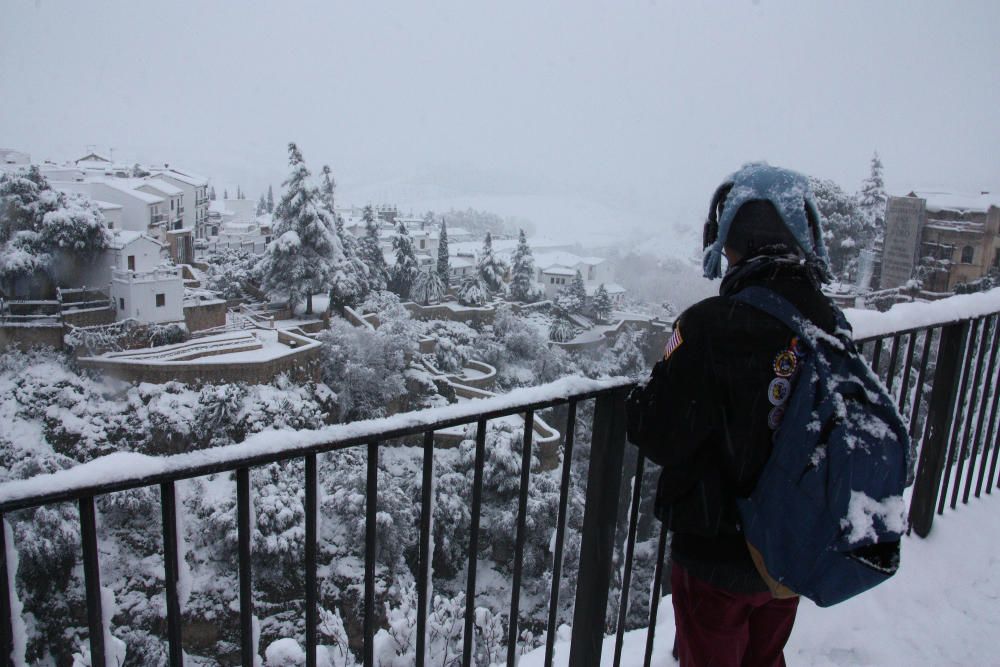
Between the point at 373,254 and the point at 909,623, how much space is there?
80.5ft

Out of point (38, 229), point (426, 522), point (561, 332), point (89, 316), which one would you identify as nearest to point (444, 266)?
point (561, 332)

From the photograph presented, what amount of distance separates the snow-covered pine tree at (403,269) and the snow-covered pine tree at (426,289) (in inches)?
34.8

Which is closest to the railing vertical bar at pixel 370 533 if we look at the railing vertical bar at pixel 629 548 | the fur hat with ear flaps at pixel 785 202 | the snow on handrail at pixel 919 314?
the railing vertical bar at pixel 629 548

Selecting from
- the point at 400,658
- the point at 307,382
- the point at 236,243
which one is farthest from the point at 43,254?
the point at 400,658

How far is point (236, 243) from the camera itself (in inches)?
1107

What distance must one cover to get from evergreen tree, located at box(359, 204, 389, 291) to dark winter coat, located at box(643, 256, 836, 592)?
77.7 feet

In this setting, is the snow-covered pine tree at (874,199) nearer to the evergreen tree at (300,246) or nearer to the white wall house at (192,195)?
the evergreen tree at (300,246)

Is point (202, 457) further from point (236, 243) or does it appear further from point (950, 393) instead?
point (236, 243)

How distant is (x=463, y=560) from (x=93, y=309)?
11.2 meters

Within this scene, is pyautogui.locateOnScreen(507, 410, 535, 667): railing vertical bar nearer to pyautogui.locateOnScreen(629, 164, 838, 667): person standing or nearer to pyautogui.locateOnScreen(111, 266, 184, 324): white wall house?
pyautogui.locateOnScreen(629, 164, 838, 667): person standing

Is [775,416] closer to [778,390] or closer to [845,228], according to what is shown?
[778,390]

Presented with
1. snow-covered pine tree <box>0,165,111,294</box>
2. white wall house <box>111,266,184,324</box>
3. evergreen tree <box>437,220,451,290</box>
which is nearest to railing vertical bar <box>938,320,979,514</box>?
white wall house <box>111,266,184,324</box>

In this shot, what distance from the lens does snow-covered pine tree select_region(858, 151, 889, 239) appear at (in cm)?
2477

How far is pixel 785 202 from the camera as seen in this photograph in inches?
49.0
